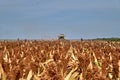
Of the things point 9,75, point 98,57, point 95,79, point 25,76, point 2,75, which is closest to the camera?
point 95,79

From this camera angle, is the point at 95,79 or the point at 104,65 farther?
the point at 104,65

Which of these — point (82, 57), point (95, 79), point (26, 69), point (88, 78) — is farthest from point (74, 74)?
point (95, 79)

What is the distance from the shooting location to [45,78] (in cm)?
388

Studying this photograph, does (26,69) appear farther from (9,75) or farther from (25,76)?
(9,75)

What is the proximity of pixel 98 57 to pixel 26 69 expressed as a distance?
10.3 ft

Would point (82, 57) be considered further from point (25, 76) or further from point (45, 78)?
point (45, 78)

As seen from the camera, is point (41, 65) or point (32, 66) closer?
point (32, 66)

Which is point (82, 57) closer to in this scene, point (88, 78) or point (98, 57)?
point (88, 78)

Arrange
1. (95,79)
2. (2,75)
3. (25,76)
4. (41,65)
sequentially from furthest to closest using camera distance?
(41,65), (25,76), (2,75), (95,79)

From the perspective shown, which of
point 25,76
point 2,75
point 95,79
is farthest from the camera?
point 25,76

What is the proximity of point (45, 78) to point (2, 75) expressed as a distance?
0.91m

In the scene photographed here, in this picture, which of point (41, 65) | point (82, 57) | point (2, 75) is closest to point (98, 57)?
point (41, 65)

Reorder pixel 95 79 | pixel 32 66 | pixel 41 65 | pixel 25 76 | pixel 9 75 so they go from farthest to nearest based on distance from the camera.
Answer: pixel 41 65
pixel 32 66
pixel 25 76
pixel 9 75
pixel 95 79

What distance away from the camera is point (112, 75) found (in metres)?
5.79
